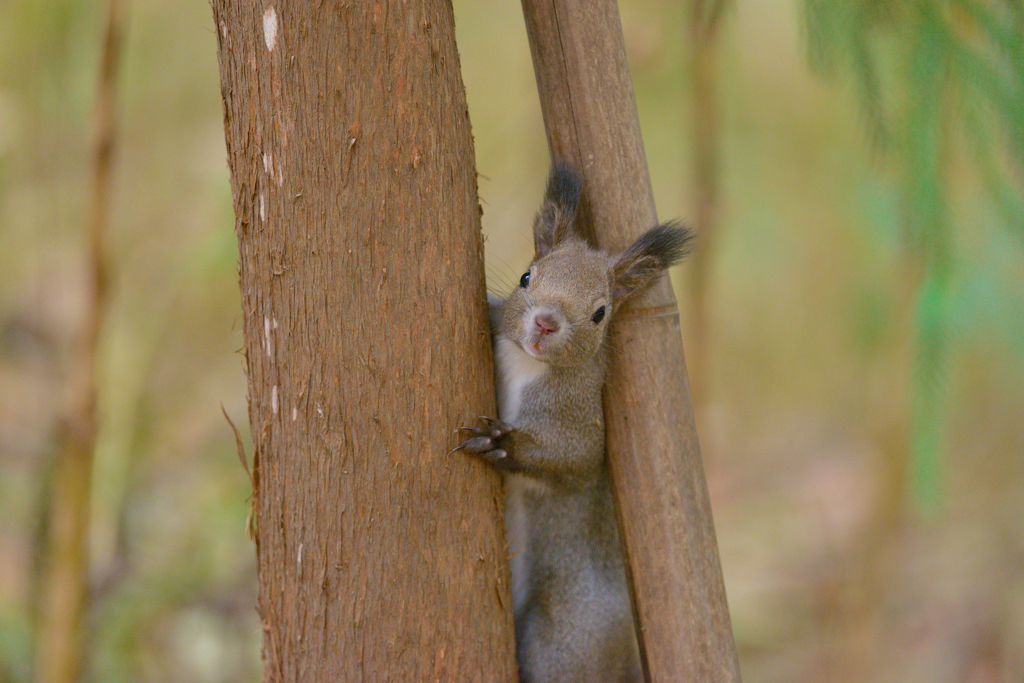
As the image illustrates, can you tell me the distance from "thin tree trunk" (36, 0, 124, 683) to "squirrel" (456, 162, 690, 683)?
1.61 m

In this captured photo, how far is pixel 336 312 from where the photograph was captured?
1.60 metres

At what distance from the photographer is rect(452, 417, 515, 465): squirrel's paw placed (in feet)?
5.72

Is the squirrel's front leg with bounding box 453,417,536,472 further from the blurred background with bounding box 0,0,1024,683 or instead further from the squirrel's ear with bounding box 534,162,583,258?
the blurred background with bounding box 0,0,1024,683

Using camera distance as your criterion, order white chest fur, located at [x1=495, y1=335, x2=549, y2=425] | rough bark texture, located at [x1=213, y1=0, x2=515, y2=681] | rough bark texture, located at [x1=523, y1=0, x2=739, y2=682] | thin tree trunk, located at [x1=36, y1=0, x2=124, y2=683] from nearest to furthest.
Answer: rough bark texture, located at [x1=213, y1=0, x2=515, y2=681], rough bark texture, located at [x1=523, y1=0, x2=739, y2=682], white chest fur, located at [x1=495, y1=335, x2=549, y2=425], thin tree trunk, located at [x1=36, y1=0, x2=124, y2=683]

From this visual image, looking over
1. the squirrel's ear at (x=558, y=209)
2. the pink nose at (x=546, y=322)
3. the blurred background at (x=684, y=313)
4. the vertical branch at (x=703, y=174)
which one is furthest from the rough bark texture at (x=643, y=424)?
the vertical branch at (x=703, y=174)

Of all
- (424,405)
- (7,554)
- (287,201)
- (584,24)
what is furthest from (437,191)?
(7,554)

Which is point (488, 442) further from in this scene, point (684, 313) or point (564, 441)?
point (684, 313)

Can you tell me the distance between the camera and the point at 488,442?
1771 millimetres

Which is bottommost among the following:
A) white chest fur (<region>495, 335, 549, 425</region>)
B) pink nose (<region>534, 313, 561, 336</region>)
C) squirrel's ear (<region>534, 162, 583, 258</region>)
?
white chest fur (<region>495, 335, 549, 425</region>)

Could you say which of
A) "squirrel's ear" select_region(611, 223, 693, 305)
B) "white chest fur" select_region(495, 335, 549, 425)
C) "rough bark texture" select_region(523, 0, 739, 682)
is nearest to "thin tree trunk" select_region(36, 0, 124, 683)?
"white chest fur" select_region(495, 335, 549, 425)

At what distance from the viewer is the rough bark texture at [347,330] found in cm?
158

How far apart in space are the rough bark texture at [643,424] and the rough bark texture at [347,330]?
1.14 ft

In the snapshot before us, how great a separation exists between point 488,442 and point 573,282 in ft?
1.74

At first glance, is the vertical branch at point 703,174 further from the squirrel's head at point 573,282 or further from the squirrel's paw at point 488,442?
the squirrel's paw at point 488,442
